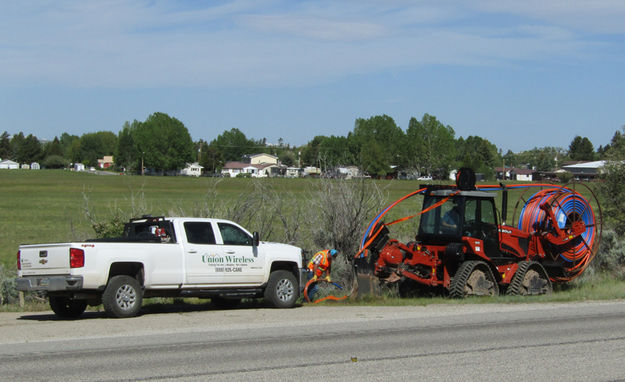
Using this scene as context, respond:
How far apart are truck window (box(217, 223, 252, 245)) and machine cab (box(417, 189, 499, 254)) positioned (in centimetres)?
423

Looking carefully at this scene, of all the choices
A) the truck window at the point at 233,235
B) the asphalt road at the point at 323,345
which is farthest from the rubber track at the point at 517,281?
the truck window at the point at 233,235

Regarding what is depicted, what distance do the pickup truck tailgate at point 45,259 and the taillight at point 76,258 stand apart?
2.6 inches

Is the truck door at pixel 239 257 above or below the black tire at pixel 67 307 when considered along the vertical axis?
above

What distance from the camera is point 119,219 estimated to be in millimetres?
23984

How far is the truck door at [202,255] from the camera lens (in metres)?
16.0

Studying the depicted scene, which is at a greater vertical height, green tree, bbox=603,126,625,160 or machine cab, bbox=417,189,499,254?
green tree, bbox=603,126,625,160

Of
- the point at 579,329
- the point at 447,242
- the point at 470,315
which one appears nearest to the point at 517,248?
the point at 447,242

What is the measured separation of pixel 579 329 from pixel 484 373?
15.1 ft

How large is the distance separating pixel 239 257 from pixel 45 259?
413 cm

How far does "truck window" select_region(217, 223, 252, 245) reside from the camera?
55.9ft

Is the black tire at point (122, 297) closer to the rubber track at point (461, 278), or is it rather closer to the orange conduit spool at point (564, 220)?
the rubber track at point (461, 278)

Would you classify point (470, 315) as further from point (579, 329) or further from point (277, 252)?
point (277, 252)

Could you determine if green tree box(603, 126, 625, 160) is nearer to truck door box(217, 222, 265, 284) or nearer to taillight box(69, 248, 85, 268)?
truck door box(217, 222, 265, 284)

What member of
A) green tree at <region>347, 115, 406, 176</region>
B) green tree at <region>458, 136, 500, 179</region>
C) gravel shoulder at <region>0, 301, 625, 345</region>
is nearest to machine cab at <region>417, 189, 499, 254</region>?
gravel shoulder at <region>0, 301, 625, 345</region>
